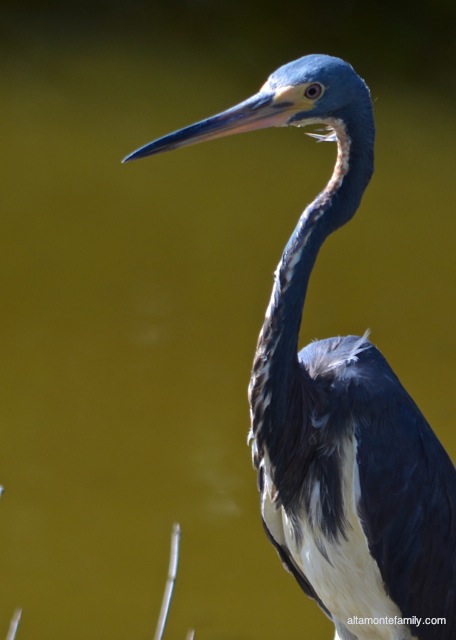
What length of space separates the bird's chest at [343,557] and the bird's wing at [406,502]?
0.10ft

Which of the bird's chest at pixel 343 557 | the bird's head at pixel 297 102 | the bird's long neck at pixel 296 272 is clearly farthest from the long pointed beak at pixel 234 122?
the bird's chest at pixel 343 557

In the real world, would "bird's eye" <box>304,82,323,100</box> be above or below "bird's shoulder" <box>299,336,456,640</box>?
above

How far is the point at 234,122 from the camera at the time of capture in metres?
2.59

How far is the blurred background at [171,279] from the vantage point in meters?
4.06

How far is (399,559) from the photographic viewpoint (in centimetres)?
280

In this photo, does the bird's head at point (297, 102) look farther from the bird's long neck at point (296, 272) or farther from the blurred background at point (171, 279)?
the blurred background at point (171, 279)

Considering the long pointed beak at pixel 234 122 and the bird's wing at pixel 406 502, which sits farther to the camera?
the bird's wing at pixel 406 502

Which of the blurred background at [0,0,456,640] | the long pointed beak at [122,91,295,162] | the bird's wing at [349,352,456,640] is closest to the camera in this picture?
the long pointed beak at [122,91,295,162]

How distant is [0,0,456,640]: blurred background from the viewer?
4062mm

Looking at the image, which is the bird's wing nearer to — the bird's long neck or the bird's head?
the bird's long neck

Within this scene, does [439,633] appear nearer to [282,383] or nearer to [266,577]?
[282,383]

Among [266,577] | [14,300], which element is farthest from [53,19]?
[266,577]

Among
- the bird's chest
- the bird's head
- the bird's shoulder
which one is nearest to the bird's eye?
the bird's head

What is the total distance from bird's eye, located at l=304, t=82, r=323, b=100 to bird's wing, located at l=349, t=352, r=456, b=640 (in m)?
0.62
